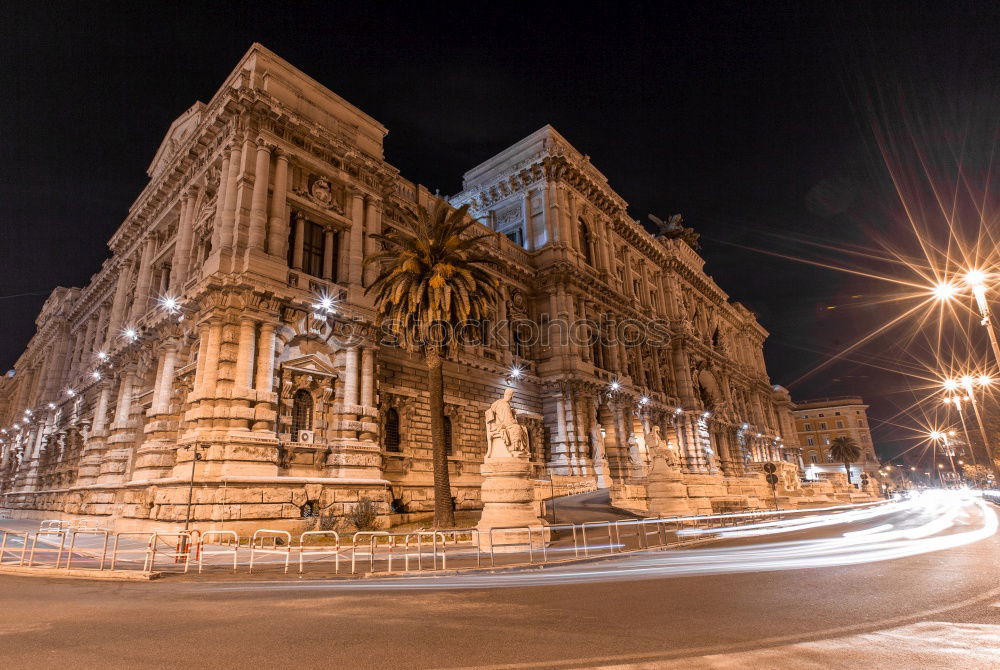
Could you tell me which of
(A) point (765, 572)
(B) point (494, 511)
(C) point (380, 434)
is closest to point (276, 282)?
(C) point (380, 434)

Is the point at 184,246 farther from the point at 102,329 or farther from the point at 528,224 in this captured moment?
the point at 528,224

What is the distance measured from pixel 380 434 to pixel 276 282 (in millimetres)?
7503

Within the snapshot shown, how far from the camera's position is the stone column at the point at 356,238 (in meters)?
22.0

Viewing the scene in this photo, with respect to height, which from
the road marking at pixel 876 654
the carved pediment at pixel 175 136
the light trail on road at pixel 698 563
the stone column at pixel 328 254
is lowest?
the light trail on road at pixel 698 563

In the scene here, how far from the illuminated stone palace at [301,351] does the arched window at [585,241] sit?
23cm

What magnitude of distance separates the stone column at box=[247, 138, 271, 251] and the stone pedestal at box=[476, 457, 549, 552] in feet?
40.0

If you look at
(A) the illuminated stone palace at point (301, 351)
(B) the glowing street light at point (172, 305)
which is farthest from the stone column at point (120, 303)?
(B) the glowing street light at point (172, 305)

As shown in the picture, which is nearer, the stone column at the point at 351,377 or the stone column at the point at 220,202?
the stone column at the point at 220,202

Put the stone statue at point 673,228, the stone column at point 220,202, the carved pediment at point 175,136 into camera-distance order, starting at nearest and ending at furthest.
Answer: the stone column at point 220,202 → the carved pediment at point 175,136 → the stone statue at point 673,228

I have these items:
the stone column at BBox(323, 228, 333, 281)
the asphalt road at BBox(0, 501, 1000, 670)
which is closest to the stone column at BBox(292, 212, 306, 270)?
the stone column at BBox(323, 228, 333, 281)

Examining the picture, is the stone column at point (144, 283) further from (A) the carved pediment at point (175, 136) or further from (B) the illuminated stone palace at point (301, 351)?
(A) the carved pediment at point (175, 136)

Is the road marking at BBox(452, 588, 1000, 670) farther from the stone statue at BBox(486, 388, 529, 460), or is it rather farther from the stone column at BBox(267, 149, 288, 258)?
the stone column at BBox(267, 149, 288, 258)

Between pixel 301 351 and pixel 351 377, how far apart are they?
2084 mm

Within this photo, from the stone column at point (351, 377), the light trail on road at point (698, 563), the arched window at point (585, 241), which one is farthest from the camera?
the arched window at point (585, 241)
